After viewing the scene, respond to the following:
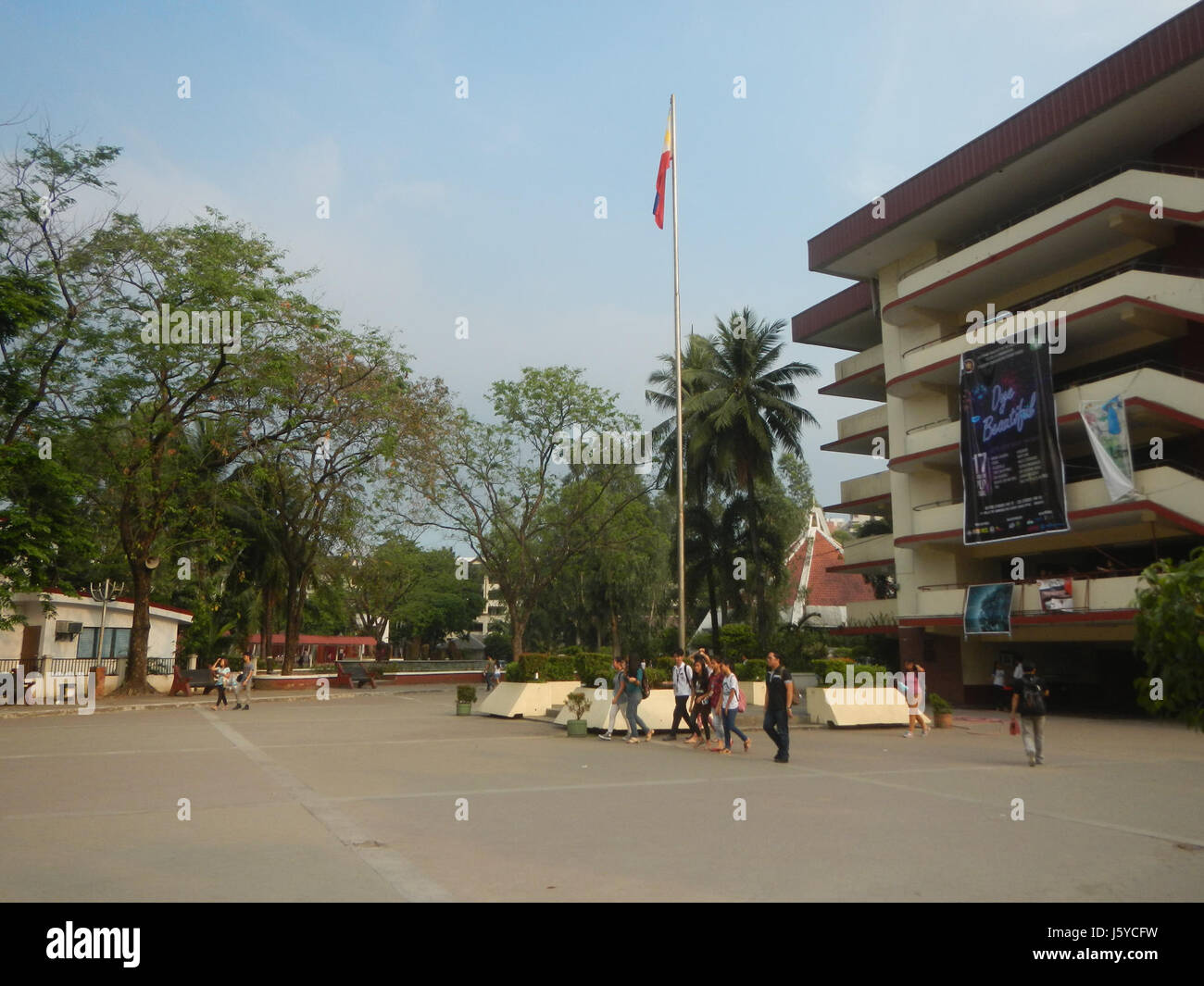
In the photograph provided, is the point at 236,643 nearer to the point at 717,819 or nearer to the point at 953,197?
the point at 953,197

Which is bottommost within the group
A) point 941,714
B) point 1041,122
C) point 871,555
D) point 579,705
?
point 941,714

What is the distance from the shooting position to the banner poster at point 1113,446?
2350cm

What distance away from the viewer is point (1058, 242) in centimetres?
2661

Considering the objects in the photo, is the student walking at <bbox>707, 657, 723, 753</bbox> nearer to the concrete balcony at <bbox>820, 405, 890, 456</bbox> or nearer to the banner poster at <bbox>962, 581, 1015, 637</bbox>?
the banner poster at <bbox>962, 581, 1015, 637</bbox>

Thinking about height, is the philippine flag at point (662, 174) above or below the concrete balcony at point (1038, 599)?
above

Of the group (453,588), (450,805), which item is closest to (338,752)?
(450,805)

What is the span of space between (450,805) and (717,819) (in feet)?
9.26

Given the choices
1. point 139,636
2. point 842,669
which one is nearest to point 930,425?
point 842,669

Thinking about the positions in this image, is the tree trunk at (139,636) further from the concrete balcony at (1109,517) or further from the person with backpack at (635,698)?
the concrete balcony at (1109,517)

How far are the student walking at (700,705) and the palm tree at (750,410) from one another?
69.5 feet

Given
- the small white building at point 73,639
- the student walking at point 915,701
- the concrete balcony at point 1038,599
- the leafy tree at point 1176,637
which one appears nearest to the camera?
the leafy tree at point 1176,637

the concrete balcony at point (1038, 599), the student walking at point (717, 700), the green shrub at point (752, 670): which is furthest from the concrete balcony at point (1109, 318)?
the student walking at point (717, 700)

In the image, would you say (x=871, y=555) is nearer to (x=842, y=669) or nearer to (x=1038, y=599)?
(x=1038, y=599)

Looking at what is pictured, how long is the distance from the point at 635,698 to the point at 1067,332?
1724 cm
